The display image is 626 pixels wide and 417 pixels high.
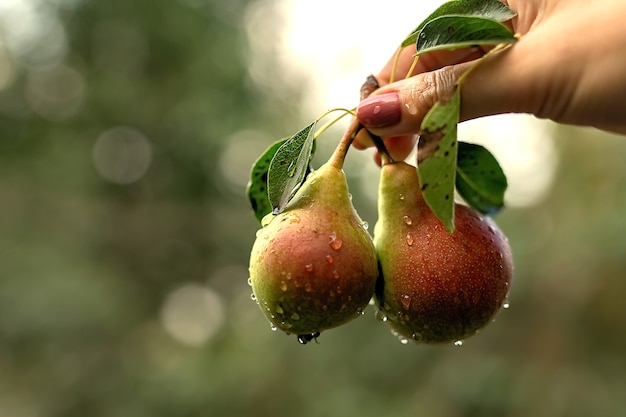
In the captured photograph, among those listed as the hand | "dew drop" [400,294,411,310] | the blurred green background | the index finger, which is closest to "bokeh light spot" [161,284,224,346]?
the blurred green background

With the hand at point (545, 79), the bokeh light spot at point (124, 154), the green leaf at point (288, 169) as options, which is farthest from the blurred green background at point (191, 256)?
the green leaf at point (288, 169)

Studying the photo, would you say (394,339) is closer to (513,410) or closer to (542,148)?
(513,410)

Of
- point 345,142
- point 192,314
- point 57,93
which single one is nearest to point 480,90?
point 345,142

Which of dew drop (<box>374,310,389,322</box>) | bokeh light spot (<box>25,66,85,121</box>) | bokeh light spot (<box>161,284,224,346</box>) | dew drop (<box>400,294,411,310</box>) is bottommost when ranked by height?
bokeh light spot (<box>161,284,224,346</box>)

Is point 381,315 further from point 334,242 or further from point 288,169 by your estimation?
point 288,169

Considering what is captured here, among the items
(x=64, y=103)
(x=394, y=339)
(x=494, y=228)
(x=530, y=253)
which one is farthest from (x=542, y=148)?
(x=64, y=103)

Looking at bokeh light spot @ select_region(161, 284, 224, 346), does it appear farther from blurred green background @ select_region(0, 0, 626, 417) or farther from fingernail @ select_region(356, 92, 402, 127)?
fingernail @ select_region(356, 92, 402, 127)
